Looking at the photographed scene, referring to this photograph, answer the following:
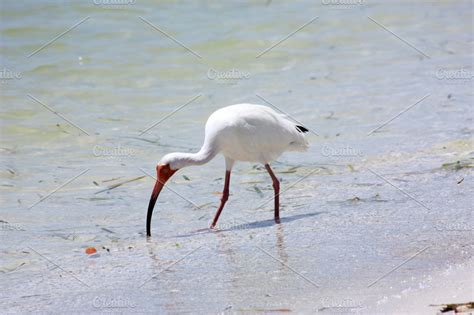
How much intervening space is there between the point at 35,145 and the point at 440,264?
568 centimetres

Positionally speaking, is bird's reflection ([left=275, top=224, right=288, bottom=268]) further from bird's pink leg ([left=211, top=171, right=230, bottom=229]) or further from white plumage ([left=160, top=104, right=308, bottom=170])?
white plumage ([left=160, top=104, right=308, bottom=170])

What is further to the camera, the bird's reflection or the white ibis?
the white ibis

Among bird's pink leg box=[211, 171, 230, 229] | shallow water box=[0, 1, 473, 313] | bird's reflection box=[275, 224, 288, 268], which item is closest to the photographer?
shallow water box=[0, 1, 473, 313]

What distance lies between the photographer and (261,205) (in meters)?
8.42

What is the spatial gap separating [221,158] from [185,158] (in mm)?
2130

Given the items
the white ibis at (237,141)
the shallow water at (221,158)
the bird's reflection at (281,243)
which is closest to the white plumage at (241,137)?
the white ibis at (237,141)

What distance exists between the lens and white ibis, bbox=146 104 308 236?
7.98m

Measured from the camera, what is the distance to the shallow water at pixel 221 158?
6160 mm

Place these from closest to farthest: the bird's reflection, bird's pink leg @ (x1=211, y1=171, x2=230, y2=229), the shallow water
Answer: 1. the shallow water
2. the bird's reflection
3. bird's pink leg @ (x1=211, y1=171, x2=230, y2=229)

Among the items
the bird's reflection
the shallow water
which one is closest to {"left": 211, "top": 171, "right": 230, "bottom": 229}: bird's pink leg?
the shallow water

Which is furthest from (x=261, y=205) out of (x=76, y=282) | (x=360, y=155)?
(x=76, y=282)

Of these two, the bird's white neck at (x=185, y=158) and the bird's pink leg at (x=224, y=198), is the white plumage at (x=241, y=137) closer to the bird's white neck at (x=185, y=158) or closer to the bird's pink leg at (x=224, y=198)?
the bird's white neck at (x=185, y=158)

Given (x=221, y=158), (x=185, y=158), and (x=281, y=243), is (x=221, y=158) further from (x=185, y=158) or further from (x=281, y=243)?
(x=281, y=243)

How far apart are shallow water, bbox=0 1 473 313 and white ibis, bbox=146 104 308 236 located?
39 cm
